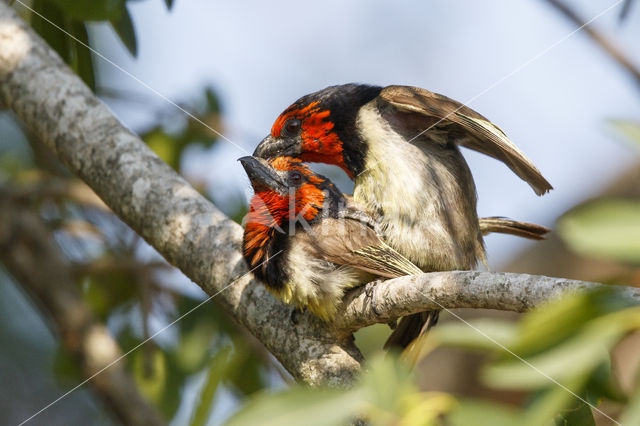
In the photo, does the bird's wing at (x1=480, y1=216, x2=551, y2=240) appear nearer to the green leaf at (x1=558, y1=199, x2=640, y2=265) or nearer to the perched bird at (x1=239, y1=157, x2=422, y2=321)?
the perched bird at (x1=239, y1=157, x2=422, y2=321)

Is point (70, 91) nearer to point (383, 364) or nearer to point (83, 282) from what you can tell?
point (83, 282)

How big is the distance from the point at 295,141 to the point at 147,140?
1155mm

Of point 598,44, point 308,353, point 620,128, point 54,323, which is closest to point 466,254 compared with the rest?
point 308,353

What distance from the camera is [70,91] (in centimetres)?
256

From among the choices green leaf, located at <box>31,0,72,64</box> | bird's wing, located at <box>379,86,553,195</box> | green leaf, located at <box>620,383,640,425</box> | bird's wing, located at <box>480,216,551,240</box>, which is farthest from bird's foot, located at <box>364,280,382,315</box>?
green leaf, located at <box>31,0,72,64</box>

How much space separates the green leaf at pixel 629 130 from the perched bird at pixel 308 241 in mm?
1290

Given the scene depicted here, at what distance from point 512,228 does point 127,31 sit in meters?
1.67

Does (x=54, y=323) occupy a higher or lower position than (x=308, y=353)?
lower

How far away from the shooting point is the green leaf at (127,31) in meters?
2.58

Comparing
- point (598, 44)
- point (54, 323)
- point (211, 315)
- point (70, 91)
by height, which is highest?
point (598, 44)

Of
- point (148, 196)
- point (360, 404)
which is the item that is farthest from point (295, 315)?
point (360, 404)

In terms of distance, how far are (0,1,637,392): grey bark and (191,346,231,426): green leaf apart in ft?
1.23

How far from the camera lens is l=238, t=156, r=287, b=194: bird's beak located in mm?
2484

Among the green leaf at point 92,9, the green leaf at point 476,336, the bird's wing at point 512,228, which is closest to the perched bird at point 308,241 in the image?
the bird's wing at point 512,228
